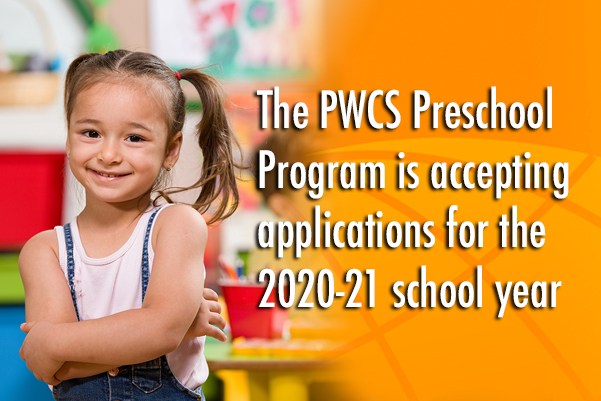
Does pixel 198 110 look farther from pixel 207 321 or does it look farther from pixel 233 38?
pixel 207 321

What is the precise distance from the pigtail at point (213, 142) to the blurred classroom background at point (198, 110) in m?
0.53

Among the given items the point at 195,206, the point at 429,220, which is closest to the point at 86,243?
the point at 195,206

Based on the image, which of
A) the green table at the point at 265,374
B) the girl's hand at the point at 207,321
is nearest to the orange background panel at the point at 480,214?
the green table at the point at 265,374

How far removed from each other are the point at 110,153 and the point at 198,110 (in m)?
1.25

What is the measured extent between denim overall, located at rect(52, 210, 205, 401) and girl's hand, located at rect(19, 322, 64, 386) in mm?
40

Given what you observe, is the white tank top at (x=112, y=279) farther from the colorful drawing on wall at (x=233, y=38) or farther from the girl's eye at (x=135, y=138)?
the colorful drawing on wall at (x=233, y=38)

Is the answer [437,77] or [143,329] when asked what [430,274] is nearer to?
[437,77]

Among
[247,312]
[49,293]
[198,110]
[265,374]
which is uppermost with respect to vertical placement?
[198,110]

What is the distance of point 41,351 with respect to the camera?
1.98 feet

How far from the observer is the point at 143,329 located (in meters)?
0.59

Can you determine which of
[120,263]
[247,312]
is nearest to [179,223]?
[120,263]

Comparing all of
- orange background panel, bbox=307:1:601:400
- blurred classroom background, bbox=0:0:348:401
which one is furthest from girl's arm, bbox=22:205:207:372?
orange background panel, bbox=307:1:601:400

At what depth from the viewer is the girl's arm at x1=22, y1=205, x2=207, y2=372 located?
59cm

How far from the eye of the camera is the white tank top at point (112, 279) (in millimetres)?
661
